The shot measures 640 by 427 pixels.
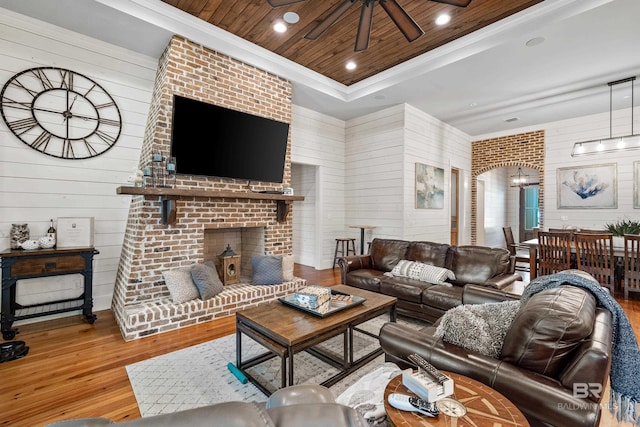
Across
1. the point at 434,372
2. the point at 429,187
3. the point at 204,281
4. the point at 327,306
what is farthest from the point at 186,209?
the point at 429,187

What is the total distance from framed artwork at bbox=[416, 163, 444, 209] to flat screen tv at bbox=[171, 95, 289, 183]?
2.87m

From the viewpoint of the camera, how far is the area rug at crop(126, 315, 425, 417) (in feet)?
6.58

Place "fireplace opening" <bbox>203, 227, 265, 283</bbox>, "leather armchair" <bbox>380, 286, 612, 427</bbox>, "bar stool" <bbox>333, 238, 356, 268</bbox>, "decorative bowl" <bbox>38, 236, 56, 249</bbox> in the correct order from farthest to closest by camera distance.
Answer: "bar stool" <bbox>333, 238, 356, 268</bbox> → "fireplace opening" <bbox>203, 227, 265, 283</bbox> → "decorative bowl" <bbox>38, 236, 56, 249</bbox> → "leather armchair" <bbox>380, 286, 612, 427</bbox>

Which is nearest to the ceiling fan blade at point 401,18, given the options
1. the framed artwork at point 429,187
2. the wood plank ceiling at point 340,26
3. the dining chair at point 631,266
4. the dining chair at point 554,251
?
the wood plank ceiling at point 340,26

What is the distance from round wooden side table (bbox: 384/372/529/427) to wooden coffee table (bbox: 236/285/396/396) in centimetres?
83

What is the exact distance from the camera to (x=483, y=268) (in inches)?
135

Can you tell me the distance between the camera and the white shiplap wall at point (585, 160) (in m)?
5.70

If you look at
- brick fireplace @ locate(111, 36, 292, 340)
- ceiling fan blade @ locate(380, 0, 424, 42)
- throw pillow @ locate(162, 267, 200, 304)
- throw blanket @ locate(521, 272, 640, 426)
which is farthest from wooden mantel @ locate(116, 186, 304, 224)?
throw blanket @ locate(521, 272, 640, 426)

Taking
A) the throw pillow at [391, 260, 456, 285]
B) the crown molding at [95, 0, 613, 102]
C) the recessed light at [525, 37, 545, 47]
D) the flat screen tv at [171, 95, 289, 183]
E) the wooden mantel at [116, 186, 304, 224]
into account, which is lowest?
the throw pillow at [391, 260, 456, 285]

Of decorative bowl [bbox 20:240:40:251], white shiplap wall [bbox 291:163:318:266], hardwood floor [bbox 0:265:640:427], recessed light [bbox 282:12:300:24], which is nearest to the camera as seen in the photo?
hardwood floor [bbox 0:265:640:427]

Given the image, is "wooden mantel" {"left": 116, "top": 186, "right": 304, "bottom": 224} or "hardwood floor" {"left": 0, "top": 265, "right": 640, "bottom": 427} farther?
"wooden mantel" {"left": 116, "top": 186, "right": 304, "bottom": 224}

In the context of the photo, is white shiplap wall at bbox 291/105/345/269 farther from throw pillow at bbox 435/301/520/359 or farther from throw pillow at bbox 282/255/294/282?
throw pillow at bbox 435/301/520/359

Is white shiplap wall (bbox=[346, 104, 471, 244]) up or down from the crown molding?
down

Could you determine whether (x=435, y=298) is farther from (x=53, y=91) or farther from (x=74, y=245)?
(x=53, y=91)
